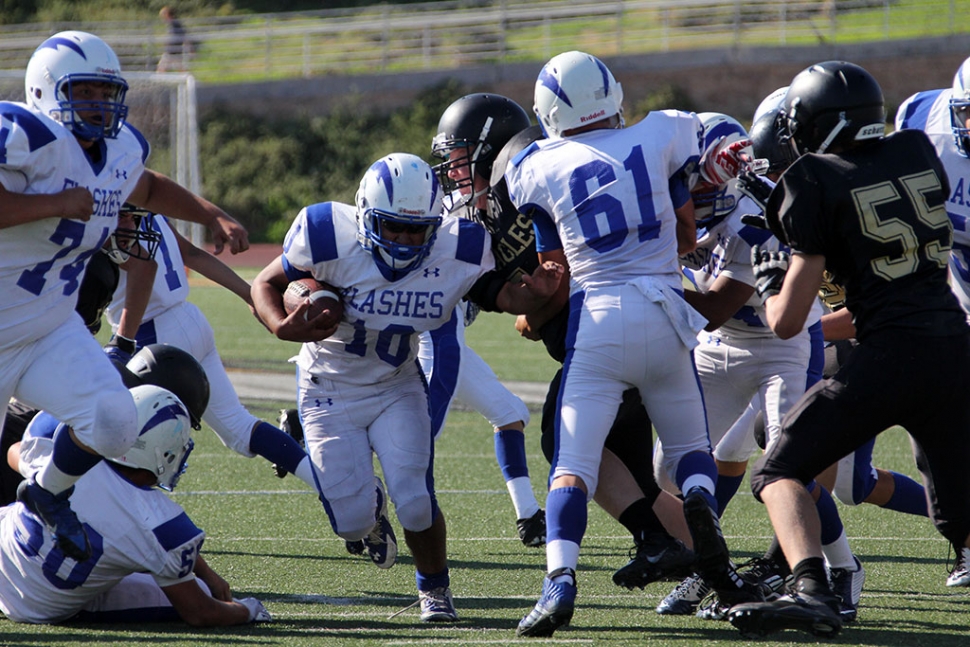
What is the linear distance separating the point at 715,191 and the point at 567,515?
1.36 m

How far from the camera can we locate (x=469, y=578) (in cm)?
456

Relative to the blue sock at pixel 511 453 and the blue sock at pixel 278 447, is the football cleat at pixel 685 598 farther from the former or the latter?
the blue sock at pixel 278 447

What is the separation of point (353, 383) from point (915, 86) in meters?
22.9

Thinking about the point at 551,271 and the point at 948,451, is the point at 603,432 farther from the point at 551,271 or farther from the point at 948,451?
the point at 948,451

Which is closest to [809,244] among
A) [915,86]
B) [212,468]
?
[212,468]

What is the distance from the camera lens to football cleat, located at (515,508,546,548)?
514 centimetres

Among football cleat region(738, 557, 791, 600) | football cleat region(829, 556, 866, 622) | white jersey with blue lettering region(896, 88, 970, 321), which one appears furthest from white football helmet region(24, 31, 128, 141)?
white jersey with blue lettering region(896, 88, 970, 321)

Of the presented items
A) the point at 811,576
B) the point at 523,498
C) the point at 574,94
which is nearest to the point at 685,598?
the point at 811,576

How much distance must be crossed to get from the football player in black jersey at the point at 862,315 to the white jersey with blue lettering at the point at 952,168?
40.5 inches

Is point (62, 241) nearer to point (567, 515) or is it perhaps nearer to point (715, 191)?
point (567, 515)

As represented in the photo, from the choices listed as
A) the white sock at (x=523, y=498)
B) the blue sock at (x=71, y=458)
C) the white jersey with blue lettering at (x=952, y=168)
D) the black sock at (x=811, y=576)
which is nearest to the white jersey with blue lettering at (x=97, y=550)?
the blue sock at (x=71, y=458)

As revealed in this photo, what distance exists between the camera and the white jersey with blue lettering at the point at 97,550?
357cm

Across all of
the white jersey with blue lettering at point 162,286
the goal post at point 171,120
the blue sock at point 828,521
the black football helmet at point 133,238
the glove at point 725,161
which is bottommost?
the goal post at point 171,120

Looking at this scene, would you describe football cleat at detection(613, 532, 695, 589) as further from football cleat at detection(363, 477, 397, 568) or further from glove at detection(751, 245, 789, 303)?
football cleat at detection(363, 477, 397, 568)
